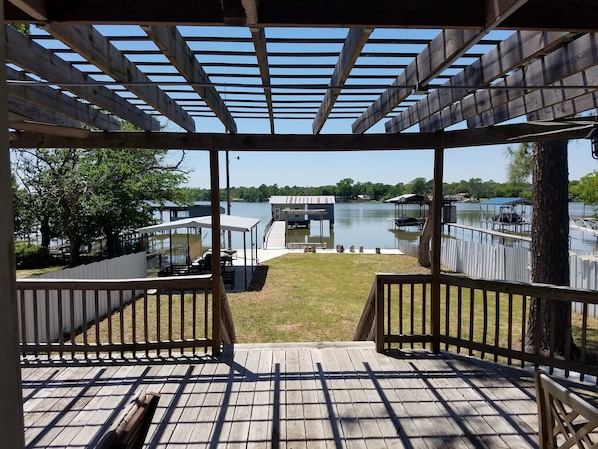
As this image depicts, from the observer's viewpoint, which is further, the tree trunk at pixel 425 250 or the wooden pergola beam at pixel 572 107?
the tree trunk at pixel 425 250

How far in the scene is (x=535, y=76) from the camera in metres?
2.62

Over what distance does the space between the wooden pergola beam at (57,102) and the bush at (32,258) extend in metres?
10.3

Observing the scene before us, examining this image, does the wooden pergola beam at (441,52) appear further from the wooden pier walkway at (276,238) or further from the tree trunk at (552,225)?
the wooden pier walkway at (276,238)

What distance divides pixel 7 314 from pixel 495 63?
8.76ft

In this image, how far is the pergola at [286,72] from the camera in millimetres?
1672

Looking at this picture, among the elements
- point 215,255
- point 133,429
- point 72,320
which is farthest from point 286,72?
point 72,320

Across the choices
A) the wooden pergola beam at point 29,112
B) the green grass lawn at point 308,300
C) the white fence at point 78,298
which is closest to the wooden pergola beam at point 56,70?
the wooden pergola beam at point 29,112

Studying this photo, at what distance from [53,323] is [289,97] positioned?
6.19 meters

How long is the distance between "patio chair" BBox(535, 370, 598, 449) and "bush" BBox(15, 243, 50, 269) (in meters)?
13.9

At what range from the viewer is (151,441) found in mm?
2592

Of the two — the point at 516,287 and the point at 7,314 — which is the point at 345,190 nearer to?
the point at 516,287

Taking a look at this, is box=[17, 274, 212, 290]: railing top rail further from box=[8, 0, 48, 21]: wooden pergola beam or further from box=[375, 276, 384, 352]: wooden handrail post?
box=[8, 0, 48, 21]: wooden pergola beam

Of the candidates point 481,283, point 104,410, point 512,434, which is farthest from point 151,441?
point 481,283

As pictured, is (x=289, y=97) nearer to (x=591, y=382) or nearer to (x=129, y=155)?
(x=591, y=382)
